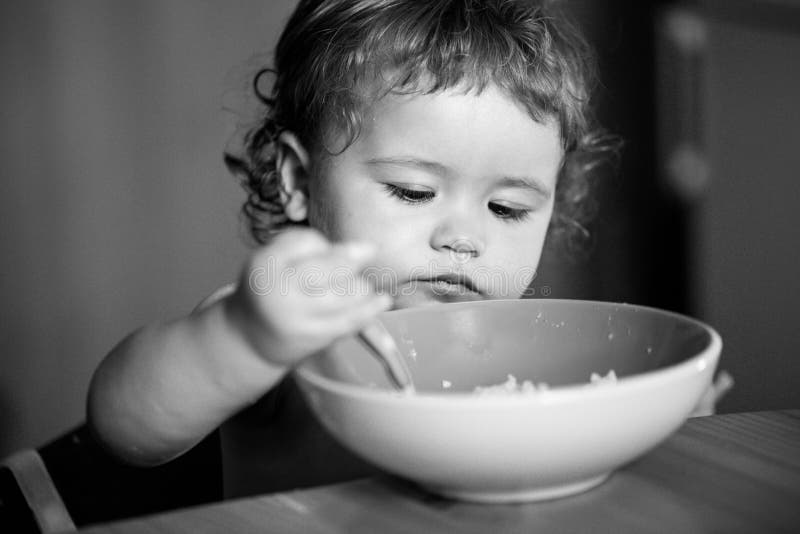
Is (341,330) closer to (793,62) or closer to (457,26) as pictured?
(457,26)

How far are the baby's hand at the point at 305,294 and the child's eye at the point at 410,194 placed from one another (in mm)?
440

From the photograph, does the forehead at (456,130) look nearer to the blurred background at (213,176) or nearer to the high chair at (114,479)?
the high chair at (114,479)

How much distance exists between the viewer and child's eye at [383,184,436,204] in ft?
3.05

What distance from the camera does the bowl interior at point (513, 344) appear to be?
1.98 ft

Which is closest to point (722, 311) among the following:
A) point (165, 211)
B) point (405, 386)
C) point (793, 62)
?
point (793, 62)

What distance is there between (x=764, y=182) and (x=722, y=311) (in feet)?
1.34

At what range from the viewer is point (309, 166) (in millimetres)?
1089

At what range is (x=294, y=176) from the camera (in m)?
1.13

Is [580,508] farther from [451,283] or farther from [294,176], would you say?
[294,176]

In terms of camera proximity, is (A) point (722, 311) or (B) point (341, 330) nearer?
(B) point (341, 330)

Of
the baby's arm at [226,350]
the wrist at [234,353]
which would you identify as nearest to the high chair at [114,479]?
the baby's arm at [226,350]

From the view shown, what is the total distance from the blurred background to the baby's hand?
58.1 inches

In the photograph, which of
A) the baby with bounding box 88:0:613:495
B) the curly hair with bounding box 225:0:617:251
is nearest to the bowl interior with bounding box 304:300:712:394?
the baby with bounding box 88:0:613:495

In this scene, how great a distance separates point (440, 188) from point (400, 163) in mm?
57
